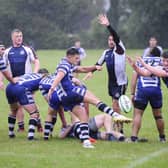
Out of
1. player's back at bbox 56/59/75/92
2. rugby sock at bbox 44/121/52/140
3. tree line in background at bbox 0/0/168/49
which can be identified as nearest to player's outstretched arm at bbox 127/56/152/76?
player's back at bbox 56/59/75/92

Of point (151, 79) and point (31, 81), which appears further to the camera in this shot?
point (31, 81)

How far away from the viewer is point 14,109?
12828 mm

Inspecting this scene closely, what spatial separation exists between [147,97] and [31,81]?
7.87ft

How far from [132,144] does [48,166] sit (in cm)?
257

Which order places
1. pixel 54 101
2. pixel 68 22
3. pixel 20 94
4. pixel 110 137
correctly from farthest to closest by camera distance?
pixel 68 22 → pixel 20 94 → pixel 110 137 → pixel 54 101

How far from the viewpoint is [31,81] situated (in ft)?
41.5

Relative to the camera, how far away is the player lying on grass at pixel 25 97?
12.3m

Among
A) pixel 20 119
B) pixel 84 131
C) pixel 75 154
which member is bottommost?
pixel 20 119

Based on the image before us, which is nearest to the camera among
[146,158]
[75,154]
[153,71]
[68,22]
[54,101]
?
[146,158]

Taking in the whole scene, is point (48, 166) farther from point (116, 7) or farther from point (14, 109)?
point (116, 7)

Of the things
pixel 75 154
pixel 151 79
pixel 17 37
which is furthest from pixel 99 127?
pixel 17 37

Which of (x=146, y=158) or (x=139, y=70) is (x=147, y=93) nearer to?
(x=139, y=70)

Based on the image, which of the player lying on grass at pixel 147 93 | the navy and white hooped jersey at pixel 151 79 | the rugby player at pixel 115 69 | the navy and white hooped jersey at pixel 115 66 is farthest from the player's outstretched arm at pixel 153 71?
the navy and white hooped jersey at pixel 115 66

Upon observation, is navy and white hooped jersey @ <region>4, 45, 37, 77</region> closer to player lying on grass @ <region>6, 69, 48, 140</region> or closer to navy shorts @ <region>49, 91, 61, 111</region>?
player lying on grass @ <region>6, 69, 48, 140</region>
